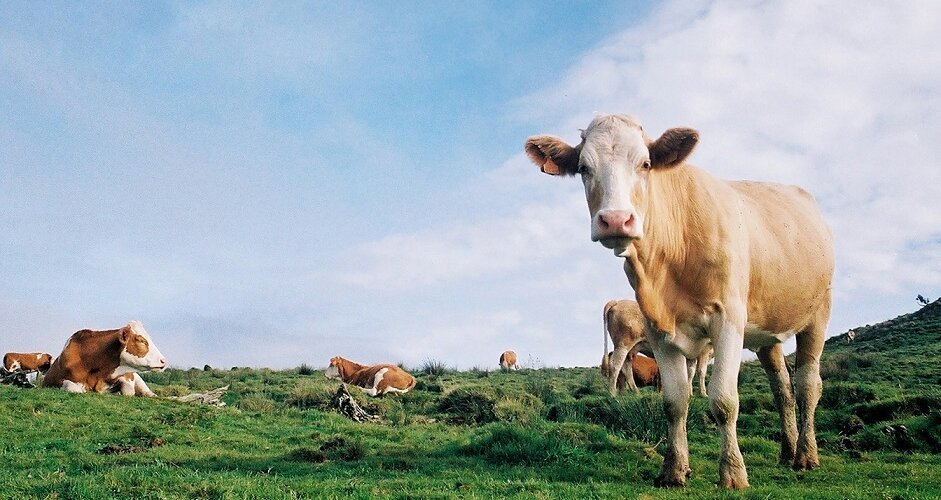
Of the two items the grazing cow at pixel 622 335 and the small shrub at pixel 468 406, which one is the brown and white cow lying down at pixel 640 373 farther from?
the small shrub at pixel 468 406

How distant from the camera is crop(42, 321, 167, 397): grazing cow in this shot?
18750 millimetres

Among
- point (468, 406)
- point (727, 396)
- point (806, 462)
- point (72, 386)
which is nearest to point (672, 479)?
point (727, 396)

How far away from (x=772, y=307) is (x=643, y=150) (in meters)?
3.27

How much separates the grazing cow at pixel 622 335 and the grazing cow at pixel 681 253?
12.0 metres

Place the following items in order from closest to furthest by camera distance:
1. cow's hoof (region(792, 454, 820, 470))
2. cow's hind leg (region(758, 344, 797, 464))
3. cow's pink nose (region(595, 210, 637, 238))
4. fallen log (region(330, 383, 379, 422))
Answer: cow's pink nose (region(595, 210, 637, 238))
cow's hoof (region(792, 454, 820, 470))
cow's hind leg (region(758, 344, 797, 464))
fallen log (region(330, 383, 379, 422))

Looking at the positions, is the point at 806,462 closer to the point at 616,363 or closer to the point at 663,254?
the point at 663,254

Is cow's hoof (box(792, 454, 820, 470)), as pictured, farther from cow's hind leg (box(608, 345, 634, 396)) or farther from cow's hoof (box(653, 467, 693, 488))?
cow's hind leg (box(608, 345, 634, 396))

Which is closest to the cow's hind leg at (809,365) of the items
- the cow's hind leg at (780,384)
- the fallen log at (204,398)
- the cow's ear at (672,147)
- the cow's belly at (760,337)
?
the cow's hind leg at (780,384)

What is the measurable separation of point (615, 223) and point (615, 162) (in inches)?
37.1

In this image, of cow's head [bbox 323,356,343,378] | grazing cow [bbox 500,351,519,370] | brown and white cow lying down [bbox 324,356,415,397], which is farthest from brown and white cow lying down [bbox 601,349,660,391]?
grazing cow [bbox 500,351,519,370]

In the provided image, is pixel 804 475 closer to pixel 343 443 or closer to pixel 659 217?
pixel 659 217

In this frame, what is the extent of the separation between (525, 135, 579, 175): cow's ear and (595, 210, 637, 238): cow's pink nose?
170cm

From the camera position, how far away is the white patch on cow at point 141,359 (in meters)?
19.1

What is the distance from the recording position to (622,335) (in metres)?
22.6
